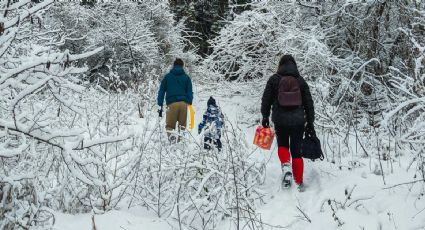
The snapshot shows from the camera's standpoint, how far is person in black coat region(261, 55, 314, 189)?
15.2ft

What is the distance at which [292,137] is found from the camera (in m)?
4.75

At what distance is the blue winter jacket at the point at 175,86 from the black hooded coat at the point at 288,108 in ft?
8.78

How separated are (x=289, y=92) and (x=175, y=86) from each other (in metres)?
3.00

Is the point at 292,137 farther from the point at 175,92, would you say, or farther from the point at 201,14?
the point at 201,14

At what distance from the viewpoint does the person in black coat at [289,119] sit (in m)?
4.62

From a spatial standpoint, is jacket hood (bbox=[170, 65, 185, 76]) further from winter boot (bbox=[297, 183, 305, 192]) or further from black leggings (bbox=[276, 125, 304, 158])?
winter boot (bbox=[297, 183, 305, 192])

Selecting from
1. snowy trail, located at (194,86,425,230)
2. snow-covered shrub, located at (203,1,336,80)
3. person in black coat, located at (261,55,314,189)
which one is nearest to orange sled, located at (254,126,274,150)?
person in black coat, located at (261,55,314,189)

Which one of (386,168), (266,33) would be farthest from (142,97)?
(386,168)

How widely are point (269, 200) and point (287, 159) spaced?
0.55m

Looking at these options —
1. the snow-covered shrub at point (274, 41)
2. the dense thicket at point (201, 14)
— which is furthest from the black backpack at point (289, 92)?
the dense thicket at point (201, 14)

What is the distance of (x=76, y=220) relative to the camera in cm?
344

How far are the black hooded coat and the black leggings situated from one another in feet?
0.20

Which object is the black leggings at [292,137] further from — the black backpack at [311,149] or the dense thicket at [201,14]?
the dense thicket at [201,14]

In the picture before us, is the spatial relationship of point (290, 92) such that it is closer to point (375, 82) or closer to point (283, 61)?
point (283, 61)
